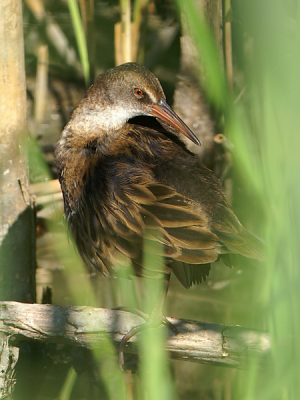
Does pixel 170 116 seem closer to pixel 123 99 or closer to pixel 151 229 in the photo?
pixel 123 99

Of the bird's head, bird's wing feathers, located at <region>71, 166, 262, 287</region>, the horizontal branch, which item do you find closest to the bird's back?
bird's wing feathers, located at <region>71, 166, 262, 287</region>

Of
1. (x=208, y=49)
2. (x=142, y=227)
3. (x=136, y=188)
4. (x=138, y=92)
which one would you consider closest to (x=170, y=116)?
(x=138, y=92)

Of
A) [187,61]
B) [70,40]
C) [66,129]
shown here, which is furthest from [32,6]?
[66,129]

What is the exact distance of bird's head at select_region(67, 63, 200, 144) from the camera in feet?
8.62

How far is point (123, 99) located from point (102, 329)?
1163mm

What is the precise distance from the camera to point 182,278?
2375mm

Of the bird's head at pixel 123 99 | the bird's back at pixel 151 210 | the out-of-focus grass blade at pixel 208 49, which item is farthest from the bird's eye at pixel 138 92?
the out-of-focus grass blade at pixel 208 49

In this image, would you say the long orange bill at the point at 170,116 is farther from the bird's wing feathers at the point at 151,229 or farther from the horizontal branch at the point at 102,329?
the horizontal branch at the point at 102,329

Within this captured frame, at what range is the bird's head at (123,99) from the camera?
263 centimetres

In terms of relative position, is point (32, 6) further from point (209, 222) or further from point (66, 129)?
point (209, 222)

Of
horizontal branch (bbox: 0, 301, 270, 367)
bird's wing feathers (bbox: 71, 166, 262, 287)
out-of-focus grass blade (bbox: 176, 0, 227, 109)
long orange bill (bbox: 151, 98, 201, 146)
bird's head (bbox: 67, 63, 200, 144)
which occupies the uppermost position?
bird's head (bbox: 67, 63, 200, 144)

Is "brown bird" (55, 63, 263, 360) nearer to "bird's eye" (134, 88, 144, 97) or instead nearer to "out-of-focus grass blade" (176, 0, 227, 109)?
"bird's eye" (134, 88, 144, 97)

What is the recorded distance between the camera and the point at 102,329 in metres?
2.22

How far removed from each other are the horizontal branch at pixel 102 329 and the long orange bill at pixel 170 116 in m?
0.92
